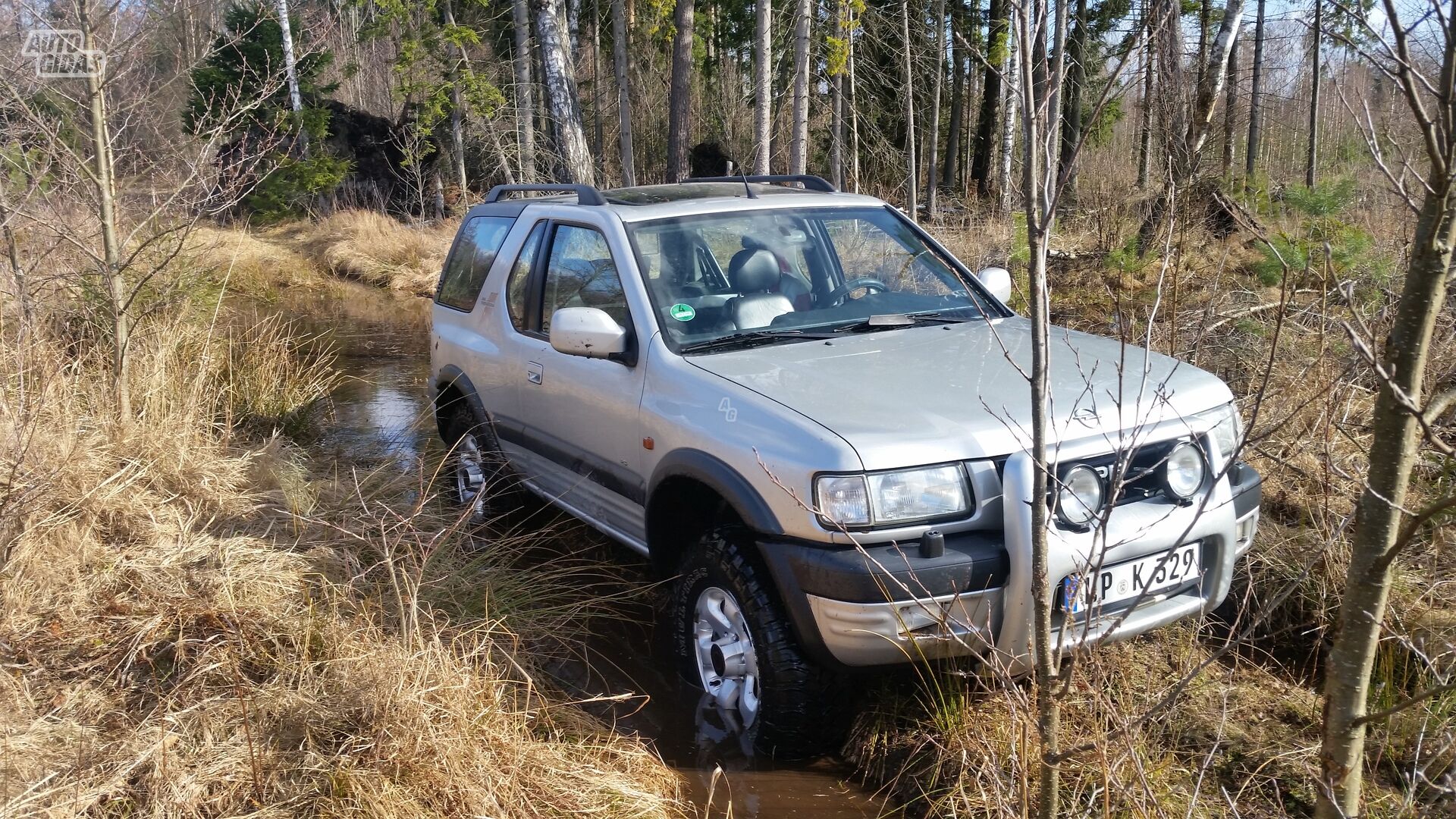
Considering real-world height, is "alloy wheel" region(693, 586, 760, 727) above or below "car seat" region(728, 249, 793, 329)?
below

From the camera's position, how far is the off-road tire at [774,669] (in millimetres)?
3330

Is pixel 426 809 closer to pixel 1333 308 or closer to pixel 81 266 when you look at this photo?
pixel 1333 308

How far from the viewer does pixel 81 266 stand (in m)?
7.70

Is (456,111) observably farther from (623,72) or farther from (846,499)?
(846,499)

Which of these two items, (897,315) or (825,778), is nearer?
(825,778)

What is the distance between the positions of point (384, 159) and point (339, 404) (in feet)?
69.8

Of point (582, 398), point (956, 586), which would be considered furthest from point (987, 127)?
point (956, 586)

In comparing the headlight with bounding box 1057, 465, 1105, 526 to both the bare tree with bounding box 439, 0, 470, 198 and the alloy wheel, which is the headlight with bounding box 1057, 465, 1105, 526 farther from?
the bare tree with bounding box 439, 0, 470, 198

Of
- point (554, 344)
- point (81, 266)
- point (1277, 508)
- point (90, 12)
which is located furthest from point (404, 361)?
point (1277, 508)

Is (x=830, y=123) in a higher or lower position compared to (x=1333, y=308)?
higher

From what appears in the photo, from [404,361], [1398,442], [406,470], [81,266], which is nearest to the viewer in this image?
[1398,442]

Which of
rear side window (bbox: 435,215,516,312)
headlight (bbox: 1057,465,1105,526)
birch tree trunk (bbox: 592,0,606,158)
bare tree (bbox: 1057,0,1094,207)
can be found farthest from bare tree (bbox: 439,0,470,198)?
headlight (bbox: 1057,465,1105,526)

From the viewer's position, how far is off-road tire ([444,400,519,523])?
17.4 feet

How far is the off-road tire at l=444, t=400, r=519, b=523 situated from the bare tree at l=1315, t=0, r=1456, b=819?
379 centimetres
